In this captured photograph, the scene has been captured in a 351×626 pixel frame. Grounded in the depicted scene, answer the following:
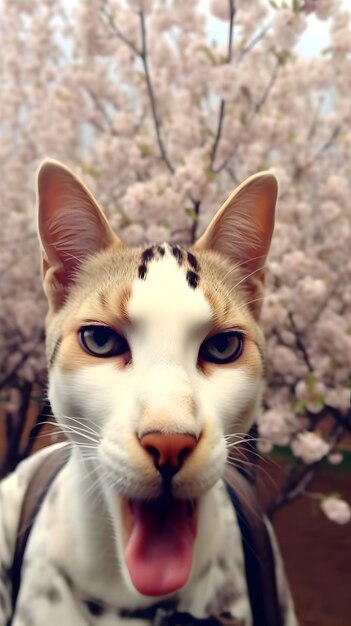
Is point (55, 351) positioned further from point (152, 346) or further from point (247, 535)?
point (247, 535)

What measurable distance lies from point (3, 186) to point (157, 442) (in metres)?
4.18

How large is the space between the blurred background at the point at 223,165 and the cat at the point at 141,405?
1.08 m

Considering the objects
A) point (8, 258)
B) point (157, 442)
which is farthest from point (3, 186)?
point (157, 442)

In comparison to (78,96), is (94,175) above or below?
below

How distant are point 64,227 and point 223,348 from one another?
0.40 metres

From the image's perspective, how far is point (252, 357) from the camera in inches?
43.8

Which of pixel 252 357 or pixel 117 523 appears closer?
pixel 117 523

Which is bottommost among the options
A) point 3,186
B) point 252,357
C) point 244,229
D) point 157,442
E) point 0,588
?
point 0,588

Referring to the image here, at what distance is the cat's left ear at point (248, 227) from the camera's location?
1.12 metres

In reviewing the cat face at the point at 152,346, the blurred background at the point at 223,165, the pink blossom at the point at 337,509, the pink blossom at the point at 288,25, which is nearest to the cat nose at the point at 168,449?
the cat face at the point at 152,346

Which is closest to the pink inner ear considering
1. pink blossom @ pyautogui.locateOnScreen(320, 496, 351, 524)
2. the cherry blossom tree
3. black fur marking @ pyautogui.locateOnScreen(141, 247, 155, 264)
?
black fur marking @ pyautogui.locateOnScreen(141, 247, 155, 264)

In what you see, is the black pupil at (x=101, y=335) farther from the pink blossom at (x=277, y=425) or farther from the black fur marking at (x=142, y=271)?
the pink blossom at (x=277, y=425)

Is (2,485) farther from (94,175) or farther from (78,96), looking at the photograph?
(78,96)

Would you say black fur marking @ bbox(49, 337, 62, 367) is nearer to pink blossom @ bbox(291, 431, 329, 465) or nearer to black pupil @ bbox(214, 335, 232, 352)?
black pupil @ bbox(214, 335, 232, 352)
